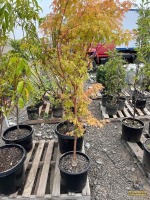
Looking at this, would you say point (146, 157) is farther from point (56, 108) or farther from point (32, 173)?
point (56, 108)

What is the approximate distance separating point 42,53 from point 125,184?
1753mm

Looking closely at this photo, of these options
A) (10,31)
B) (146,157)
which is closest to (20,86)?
(10,31)

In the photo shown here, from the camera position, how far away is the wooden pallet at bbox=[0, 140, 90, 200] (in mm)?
1799

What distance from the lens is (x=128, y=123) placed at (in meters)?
2.86

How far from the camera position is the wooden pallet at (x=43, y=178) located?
70.8 inches

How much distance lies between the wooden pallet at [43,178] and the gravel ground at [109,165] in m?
0.28

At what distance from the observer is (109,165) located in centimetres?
238

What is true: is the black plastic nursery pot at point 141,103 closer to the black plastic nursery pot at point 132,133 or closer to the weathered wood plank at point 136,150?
the black plastic nursery pot at point 132,133

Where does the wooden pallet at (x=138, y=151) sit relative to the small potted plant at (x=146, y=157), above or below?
below

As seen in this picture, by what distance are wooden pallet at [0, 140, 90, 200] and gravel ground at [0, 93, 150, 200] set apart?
28 cm

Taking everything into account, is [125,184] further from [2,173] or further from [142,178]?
[2,173]

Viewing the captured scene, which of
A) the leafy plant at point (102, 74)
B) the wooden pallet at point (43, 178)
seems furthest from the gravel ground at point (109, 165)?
the leafy plant at point (102, 74)

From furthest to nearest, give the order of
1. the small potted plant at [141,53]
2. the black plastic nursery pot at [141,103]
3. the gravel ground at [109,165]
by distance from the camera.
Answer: the black plastic nursery pot at [141,103]
the small potted plant at [141,53]
the gravel ground at [109,165]

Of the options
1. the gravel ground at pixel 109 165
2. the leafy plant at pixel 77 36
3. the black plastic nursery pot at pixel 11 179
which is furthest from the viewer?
the gravel ground at pixel 109 165
